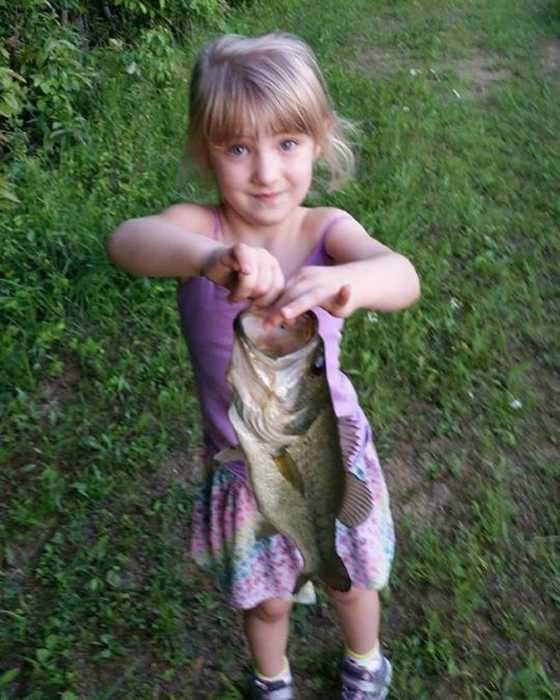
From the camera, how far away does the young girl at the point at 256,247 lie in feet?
6.14

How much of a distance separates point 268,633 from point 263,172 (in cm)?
135

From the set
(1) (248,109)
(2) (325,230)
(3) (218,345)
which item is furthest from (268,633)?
(1) (248,109)

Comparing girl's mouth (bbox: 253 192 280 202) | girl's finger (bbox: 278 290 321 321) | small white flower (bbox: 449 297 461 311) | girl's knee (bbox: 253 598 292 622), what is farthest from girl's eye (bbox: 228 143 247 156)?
small white flower (bbox: 449 297 461 311)

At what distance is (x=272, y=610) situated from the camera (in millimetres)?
2295

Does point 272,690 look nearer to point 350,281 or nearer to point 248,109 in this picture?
point 350,281

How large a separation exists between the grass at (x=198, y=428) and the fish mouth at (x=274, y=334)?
5.70 feet

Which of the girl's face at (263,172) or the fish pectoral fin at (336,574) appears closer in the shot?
the fish pectoral fin at (336,574)

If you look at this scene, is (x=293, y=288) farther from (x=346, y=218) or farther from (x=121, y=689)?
(x=121, y=689)

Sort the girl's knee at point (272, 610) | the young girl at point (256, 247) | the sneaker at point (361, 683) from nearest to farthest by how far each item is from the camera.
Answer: the young girl at point (256, 247) < the girl's knee at point (272, 610) < the sneaker at point (361, 683)

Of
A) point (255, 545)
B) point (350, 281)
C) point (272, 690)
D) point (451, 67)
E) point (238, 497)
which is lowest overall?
point (272, 690)

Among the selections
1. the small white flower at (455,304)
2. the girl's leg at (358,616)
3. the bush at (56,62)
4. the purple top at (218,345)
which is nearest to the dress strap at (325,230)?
the purple top at (218,345)

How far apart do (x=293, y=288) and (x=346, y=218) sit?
72 cm

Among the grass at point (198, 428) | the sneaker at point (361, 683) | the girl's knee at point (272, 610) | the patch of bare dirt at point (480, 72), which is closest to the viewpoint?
the girl's knee at point (272, 610)

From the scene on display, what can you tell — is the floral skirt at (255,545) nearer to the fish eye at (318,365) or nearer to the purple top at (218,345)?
the purple top at (218,345)
